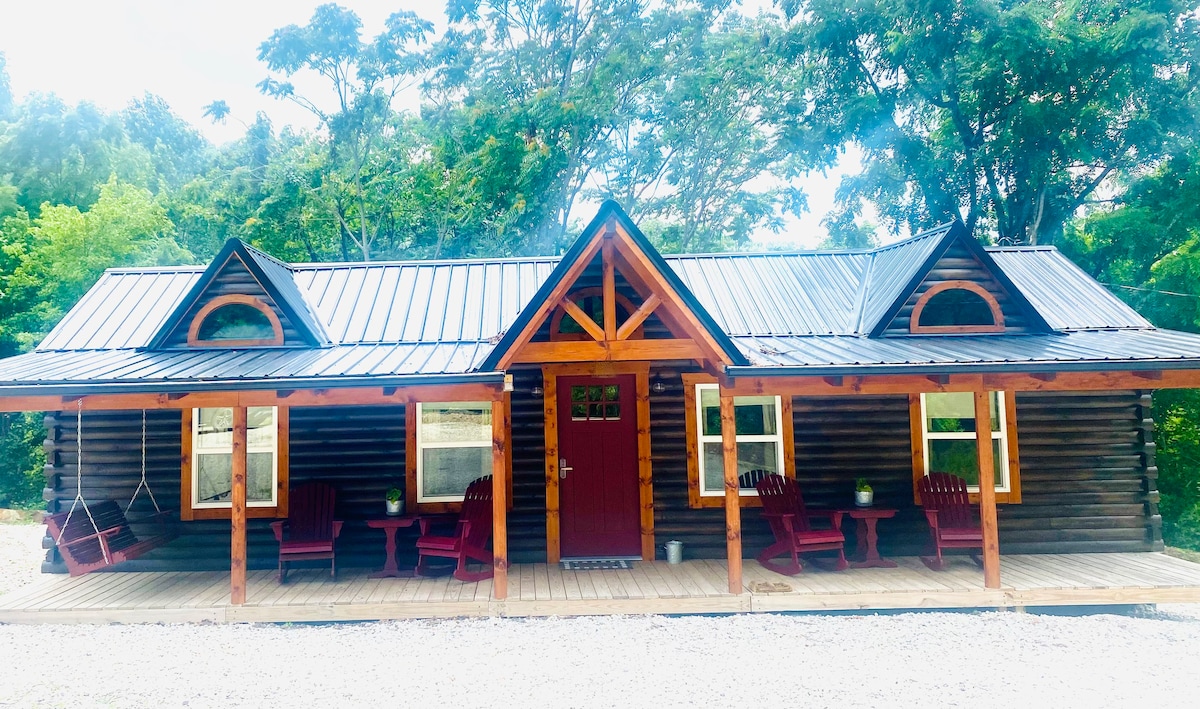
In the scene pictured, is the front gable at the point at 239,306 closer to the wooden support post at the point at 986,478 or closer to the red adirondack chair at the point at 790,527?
the red adirondack chair at the point at 790,527

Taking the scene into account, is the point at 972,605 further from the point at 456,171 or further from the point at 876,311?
the point at 456,171

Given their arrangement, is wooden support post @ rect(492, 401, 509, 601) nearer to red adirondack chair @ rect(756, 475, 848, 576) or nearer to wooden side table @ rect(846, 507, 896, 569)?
red adirondack chair @ rect(756, 475, 848, 576)

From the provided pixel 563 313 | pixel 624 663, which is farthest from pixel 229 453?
pixel 624 663

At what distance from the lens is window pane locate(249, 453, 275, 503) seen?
8266 mm

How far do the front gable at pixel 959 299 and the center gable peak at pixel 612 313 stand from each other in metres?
2.85

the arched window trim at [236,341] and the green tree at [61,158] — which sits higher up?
the green tree at [61,158]

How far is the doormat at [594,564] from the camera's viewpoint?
310 inches

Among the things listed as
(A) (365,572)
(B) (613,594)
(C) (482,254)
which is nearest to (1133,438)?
(B) (613,594)

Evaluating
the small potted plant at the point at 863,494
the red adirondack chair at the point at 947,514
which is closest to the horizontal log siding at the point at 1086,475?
the red adirondack chair at the point at 947,514

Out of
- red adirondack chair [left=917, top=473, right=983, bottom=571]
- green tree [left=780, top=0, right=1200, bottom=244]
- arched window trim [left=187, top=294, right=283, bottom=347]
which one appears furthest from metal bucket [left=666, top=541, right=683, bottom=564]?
green tree [left=780, top=0, right=1200, bottom=244]

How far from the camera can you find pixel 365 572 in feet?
25.8

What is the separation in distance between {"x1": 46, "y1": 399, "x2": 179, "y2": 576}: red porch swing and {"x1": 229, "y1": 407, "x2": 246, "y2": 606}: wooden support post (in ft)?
4.69

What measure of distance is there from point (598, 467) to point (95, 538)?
17.9ft

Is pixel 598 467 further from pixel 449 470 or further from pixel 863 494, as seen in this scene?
pixel 863 494
